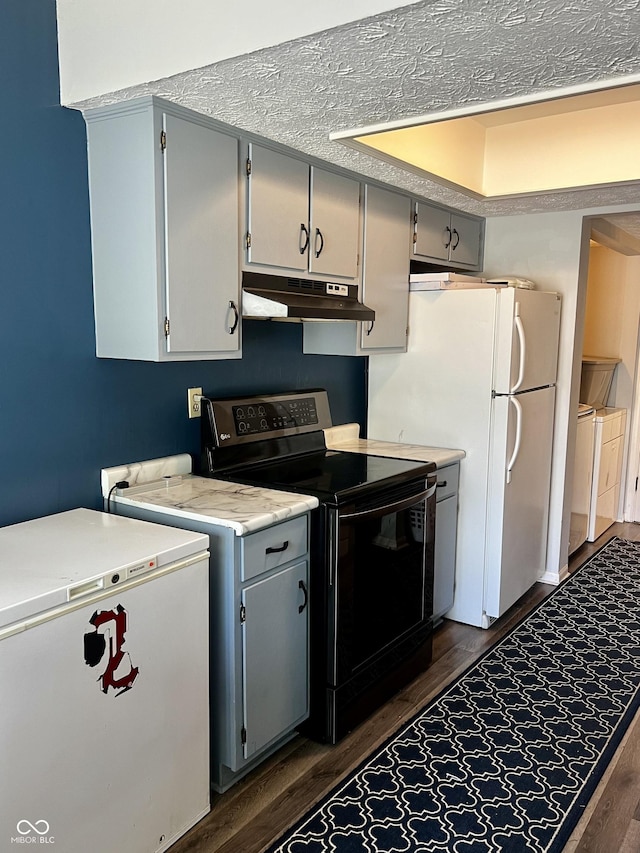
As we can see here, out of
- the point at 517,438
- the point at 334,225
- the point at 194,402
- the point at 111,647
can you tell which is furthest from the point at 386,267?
the point at 111,647

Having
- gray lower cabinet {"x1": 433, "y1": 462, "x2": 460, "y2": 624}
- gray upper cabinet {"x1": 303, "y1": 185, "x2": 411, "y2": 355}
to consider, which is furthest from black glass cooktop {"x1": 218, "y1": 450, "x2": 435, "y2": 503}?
gray upper cabinet {"x1": 303, "y1": 185, "x2": 411, "y2": 355}

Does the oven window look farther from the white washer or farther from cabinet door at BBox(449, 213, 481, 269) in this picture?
the white washer

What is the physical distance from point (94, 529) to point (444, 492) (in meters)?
1.80

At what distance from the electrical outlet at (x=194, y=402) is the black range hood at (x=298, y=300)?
0.36 meters

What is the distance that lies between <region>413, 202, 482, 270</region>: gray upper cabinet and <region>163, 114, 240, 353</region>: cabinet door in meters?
1.37

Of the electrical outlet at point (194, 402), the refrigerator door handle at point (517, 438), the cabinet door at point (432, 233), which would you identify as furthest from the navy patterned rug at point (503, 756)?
the cabinet door at point (432, 233)

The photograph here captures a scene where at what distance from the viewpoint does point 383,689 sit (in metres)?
2.69

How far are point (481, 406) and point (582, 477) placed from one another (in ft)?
5.43

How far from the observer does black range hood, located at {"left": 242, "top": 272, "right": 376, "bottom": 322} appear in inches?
95.2

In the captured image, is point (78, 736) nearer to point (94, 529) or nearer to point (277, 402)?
point (94, 529)

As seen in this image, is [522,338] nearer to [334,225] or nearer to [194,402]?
[334,225]

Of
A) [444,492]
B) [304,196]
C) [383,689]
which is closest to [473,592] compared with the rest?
[444,492]

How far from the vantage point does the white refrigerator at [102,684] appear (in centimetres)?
148

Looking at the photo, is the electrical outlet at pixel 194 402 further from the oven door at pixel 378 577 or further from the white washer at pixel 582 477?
the white washer at pixel 582 477
